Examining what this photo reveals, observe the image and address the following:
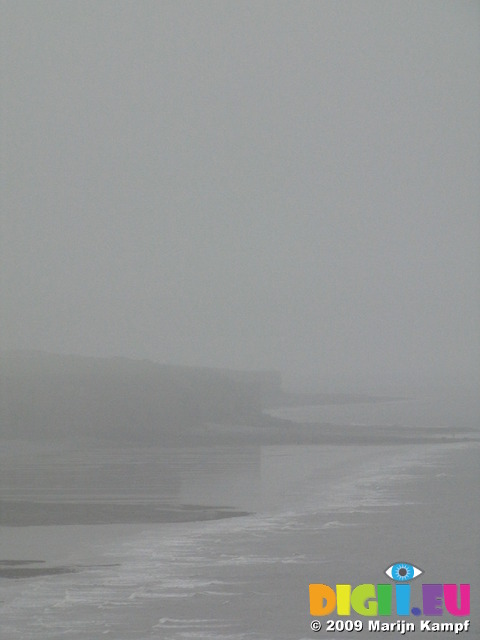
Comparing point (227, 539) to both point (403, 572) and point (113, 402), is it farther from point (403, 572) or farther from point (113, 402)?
point (113, 402)

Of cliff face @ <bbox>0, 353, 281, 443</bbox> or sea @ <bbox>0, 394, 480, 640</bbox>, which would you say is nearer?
sea @ <bbox>0, 394, 480, 640</bbox>

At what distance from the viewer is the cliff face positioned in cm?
4000

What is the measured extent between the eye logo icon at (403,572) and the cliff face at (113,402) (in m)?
21.7

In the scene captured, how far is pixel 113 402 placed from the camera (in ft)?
146

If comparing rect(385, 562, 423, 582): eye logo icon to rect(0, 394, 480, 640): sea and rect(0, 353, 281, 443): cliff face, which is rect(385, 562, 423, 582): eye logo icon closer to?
rect(0, 394, 480, 640): sea

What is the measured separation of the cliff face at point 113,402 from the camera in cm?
4000

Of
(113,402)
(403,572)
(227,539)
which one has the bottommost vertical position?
(403,572)

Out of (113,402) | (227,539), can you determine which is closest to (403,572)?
(227,539)

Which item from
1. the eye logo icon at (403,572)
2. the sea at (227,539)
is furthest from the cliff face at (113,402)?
the eye logo icon at (403,572)

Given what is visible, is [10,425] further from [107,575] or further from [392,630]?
[392,630]

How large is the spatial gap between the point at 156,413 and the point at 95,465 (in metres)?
12.9

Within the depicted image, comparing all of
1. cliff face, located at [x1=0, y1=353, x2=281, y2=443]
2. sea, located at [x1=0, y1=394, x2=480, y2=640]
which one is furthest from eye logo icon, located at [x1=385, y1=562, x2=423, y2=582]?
cliff face, located at [x1=0, y1=353, x2=281, y2=443]

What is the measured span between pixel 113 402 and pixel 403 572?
2889 centimetres

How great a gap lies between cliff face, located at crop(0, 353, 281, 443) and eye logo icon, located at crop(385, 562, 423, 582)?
21665 millimetres
